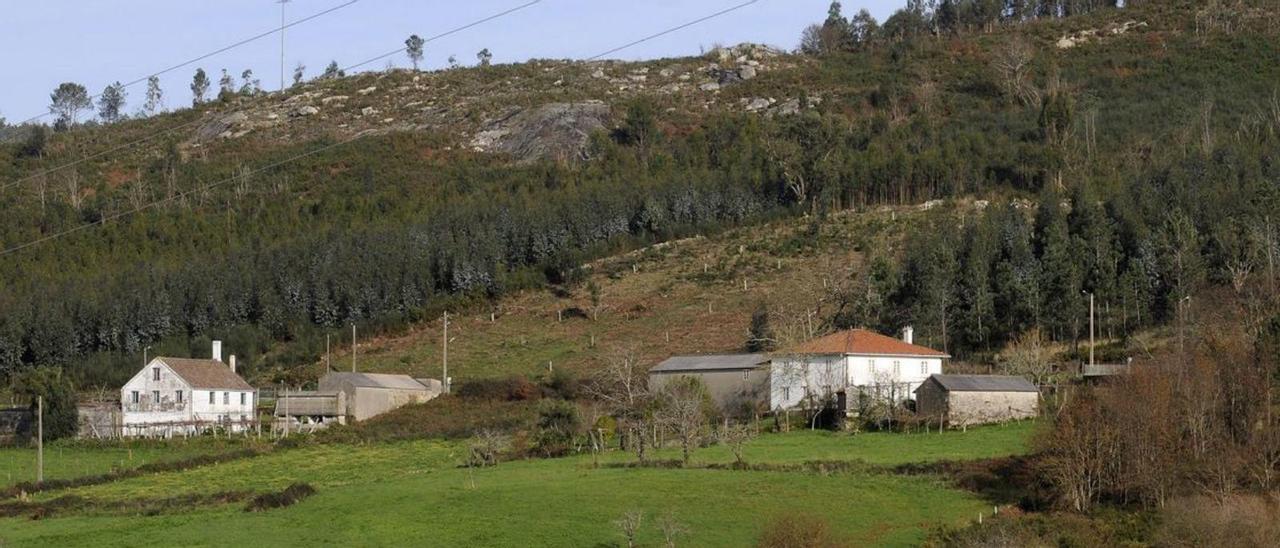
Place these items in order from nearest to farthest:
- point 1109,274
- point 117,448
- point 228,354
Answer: point 117,448 → point 1109,274 → point 228,354

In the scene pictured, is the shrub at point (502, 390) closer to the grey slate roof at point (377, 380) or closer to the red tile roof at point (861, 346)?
the grey slate roof at point (377, 380)

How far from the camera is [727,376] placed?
7812cm

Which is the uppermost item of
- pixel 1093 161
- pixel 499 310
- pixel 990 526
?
pixel 1093 161

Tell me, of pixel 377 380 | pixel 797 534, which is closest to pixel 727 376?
pixel 377 380

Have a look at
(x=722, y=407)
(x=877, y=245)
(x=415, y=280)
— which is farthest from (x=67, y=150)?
(x=722, y=407)

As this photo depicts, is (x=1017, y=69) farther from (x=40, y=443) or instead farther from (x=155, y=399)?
(x=40, y=443)

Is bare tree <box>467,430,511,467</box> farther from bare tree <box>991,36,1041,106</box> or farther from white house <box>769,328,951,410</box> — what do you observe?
bare tree <box>991,36,1041,106</box>

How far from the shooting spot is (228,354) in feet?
328

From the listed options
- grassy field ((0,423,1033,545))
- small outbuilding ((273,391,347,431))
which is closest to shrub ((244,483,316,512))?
grassy field ((0,423,1033,545))

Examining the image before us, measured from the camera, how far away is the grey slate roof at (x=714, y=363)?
256 ft

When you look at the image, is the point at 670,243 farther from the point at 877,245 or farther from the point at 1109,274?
the point at 1109,274

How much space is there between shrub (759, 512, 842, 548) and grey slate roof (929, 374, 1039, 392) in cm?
2295

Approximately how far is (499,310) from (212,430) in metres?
31.6

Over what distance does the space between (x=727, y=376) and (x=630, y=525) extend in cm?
3438
